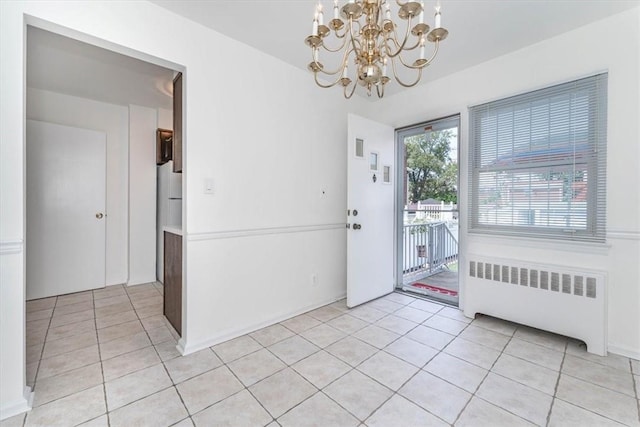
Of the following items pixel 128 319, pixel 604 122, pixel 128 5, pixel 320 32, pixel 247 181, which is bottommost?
pixel 128 319

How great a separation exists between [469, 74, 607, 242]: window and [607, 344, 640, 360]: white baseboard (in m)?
0.78

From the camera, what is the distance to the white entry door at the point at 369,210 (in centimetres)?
292

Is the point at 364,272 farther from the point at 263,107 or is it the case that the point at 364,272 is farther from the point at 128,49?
the point at 128,49

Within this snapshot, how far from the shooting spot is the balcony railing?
3928 millimetres

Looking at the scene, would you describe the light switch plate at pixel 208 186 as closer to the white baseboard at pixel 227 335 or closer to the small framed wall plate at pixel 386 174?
the white baseboard at pixel 227 335

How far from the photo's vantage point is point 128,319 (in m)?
2.67

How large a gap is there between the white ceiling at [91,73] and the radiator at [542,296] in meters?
3.65

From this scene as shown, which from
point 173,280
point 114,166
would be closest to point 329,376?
point 173,280

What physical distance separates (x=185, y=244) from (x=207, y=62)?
142 cm

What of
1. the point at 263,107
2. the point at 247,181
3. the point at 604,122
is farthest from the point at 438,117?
the point at 247,181

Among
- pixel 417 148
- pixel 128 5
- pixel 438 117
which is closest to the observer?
pixel 128 5

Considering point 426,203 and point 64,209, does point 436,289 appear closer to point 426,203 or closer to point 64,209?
point 426,203

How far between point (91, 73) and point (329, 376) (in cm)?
360

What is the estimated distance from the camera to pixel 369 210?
10.2 feet
